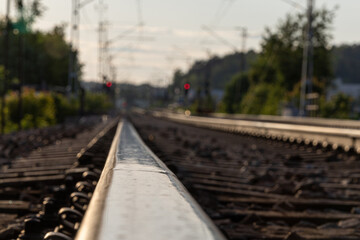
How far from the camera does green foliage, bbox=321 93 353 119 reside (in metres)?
41.0

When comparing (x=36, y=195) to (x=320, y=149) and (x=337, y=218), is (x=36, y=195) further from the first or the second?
(x=320, y=149)

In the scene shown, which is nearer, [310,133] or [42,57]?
[310,133]

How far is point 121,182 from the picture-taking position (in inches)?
62.9

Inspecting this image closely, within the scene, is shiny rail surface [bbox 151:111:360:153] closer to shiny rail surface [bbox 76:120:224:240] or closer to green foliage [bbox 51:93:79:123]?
shiny rail surface [bbox 76:120:224:240]

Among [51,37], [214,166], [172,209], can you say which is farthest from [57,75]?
[172,209]

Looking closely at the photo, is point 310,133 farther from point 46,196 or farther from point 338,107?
point 338,107

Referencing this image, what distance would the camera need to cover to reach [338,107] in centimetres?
4134

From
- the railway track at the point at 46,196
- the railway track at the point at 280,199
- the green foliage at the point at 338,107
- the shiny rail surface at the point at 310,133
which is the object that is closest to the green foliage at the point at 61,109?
the shiny rail surface at the point at 310,133

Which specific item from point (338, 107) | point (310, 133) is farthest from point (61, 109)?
point (338, 107)

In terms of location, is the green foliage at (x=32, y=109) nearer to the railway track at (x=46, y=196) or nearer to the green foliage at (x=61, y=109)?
the green foliage at (x=61, y=109)

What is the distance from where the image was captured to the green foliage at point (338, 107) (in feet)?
134

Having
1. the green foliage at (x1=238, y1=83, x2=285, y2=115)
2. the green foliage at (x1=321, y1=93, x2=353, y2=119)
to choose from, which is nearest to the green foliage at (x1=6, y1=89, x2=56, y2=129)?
the green foliage at (x1=321, y1=93, x2=353, y2=119)

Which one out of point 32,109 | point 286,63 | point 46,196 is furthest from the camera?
point 286,63

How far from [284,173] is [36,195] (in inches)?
131
